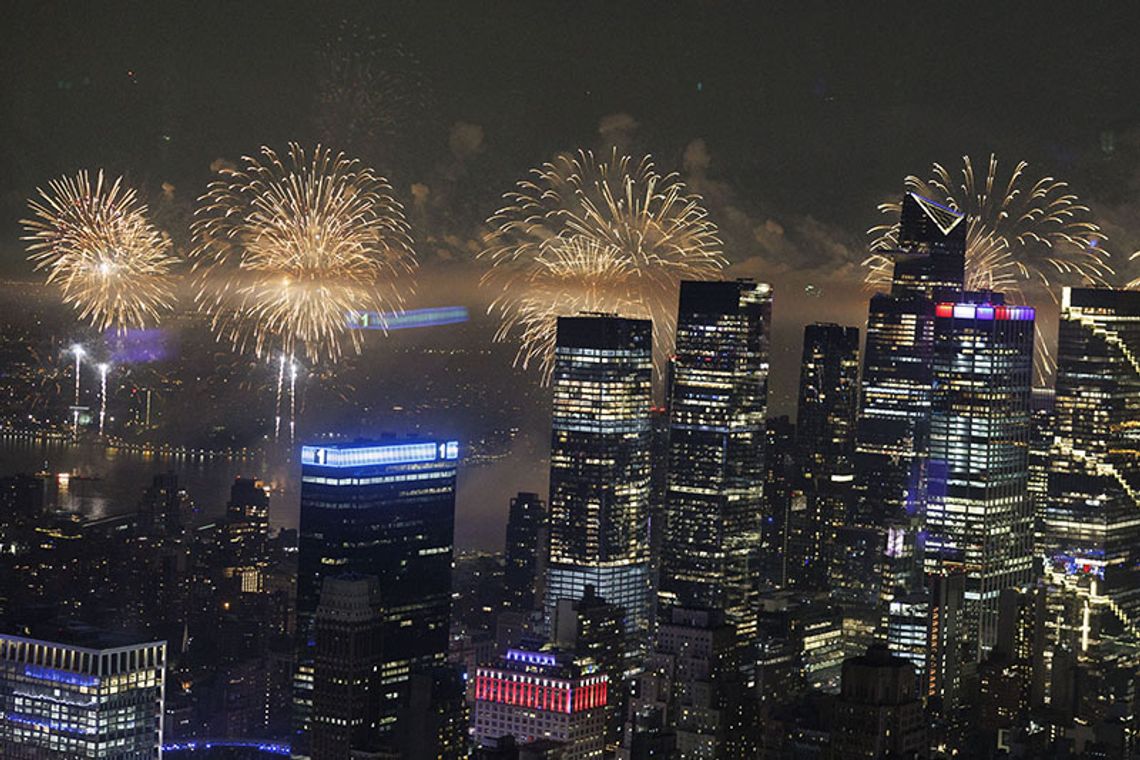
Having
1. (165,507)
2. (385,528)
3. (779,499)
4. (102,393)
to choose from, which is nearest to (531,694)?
(385,528)

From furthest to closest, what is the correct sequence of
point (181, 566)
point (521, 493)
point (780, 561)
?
point (780, 561) → point (521, 493) → point (181, 566)

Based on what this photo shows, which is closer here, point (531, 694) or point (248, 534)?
point (531, 694)

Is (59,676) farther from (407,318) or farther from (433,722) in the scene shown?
(407,318)

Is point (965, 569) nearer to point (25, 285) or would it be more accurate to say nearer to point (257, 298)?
point (257, 298)

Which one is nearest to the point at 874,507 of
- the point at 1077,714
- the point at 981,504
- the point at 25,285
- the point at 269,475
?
the point at 981,504

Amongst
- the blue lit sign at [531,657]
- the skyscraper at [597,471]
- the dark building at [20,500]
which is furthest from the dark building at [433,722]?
the skyscraper at [597,471]

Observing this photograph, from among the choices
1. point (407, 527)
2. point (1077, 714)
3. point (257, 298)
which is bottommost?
point (1077, 714)

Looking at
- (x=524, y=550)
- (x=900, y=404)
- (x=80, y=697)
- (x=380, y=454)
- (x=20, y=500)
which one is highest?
(x=900, y=404)
